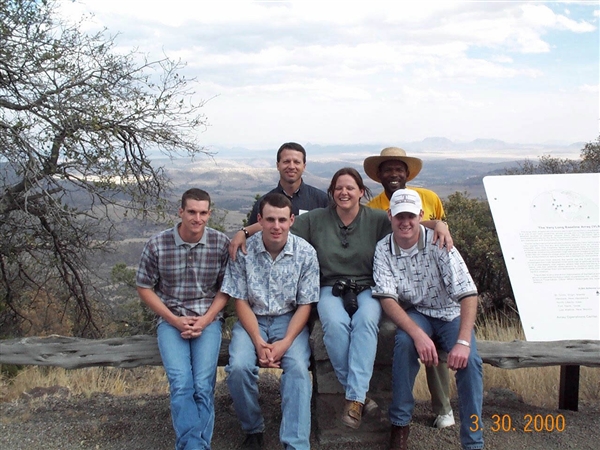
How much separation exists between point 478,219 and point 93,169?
5.25 m

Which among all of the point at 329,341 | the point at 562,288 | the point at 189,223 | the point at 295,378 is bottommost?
the point at 295,378

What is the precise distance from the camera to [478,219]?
314 inches

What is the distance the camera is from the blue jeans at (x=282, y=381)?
10.8 ft

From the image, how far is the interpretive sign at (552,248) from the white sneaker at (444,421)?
2.60ft

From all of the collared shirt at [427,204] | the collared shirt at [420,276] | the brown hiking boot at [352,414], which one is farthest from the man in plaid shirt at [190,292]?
the collared shirt at [427,204]

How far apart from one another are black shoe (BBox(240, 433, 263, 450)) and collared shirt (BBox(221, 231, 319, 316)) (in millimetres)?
779

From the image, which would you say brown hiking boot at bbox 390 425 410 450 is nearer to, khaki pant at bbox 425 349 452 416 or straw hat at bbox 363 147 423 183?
khaki pant at bbox 425 349 452 416

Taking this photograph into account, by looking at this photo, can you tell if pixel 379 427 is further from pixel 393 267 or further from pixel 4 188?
pixel 4 188

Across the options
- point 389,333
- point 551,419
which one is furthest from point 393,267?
point 551,419

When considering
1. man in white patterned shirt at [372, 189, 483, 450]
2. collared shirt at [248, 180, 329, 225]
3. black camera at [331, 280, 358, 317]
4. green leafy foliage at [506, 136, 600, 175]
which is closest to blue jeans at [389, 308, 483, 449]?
man in white patterned shirt at [372, 189, 483, 450]

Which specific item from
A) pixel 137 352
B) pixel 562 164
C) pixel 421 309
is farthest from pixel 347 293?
pixel 562 164

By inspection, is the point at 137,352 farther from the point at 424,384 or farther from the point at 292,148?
the point at 424,384

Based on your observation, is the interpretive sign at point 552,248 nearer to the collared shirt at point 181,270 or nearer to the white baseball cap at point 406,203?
the white baseball cap at point 406,203

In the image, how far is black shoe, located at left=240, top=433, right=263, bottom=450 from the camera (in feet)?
11.8
